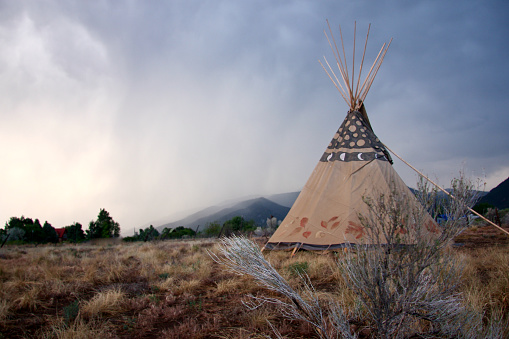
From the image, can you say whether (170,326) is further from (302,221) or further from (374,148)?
(374,148)

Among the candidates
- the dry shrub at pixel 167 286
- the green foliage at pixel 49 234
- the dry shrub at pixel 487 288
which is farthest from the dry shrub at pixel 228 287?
the green foliage at pixel 49 234

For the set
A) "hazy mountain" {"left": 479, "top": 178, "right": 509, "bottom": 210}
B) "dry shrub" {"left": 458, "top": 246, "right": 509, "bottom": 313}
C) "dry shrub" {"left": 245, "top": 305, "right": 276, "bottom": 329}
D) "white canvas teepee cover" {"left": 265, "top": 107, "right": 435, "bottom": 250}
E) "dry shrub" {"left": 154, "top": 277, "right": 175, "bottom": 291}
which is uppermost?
"white canvas teepee cover" {"left": 265, "top": 107, "right": 435, "bottom": 250}

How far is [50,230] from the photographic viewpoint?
36.6 meters

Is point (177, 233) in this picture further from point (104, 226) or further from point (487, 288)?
point (487, 288)

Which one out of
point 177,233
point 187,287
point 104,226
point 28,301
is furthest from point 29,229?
point 187,287

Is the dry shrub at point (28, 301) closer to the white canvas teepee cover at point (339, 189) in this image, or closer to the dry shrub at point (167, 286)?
the dry shrub at point (167, 286)

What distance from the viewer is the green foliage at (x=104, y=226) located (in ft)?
134

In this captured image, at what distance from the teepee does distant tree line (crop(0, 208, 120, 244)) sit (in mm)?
32159

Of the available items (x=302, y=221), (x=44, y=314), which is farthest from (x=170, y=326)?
(x=302, y=221)

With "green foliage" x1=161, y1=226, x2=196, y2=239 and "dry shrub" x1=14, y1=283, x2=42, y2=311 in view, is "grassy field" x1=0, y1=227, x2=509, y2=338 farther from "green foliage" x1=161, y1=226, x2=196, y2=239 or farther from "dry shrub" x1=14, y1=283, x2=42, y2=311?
"green foliage" x1=161, y1=226, x2=196, y2=239

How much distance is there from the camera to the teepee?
21.4 ft

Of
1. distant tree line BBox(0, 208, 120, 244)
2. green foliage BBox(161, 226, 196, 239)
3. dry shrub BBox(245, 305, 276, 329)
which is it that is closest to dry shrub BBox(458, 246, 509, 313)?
dry shrub BBox(245, 305, 276, 329)

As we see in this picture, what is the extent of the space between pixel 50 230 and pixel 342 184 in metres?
Answer: 41.7

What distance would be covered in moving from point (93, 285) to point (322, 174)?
5661 millimetres
